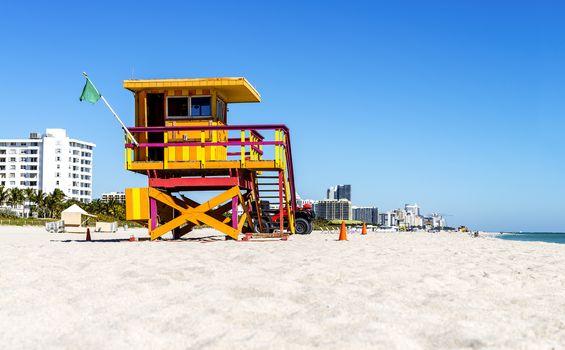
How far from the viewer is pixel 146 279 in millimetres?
7316

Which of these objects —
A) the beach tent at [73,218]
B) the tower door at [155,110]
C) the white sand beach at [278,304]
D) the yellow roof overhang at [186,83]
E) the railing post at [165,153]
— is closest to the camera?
the white sand beach at [278,304]

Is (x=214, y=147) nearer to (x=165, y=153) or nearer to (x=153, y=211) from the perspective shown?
(x=165, y=153)

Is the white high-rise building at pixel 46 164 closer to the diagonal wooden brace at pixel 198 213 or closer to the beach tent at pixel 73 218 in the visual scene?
the beach tent at pixel 73 218

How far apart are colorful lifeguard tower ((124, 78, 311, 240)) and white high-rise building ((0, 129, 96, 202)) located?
511 feet

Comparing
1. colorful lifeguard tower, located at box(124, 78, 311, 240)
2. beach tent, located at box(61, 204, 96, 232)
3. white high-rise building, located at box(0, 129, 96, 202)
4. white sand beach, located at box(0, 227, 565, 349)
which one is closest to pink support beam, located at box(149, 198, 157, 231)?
colorful lifeguard tower, located at box(124, 78, 311, 240)

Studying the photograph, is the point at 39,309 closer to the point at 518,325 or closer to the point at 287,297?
the point at 287,297

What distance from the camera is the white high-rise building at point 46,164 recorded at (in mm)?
165000

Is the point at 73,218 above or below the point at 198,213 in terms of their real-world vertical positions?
below

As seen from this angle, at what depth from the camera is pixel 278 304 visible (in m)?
5.92

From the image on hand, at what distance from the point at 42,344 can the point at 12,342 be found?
0.27m

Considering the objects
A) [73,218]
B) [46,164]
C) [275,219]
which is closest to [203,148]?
[275,219]

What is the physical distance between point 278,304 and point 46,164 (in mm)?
170178

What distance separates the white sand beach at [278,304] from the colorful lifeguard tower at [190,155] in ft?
19.9

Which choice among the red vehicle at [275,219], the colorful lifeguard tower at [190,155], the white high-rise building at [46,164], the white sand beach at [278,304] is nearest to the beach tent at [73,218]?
the red vehicle at [275,219]
